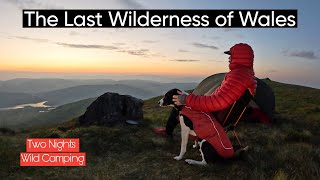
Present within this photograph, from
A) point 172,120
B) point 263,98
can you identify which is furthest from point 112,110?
point 263,98

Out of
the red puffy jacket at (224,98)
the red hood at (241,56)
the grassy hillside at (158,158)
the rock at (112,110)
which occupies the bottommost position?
the grassy hillside at (158,158)

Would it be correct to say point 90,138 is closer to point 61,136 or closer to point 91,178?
point 61,136

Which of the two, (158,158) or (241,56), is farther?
(158,158)

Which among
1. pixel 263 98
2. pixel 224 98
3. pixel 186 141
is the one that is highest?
pixel 224 98

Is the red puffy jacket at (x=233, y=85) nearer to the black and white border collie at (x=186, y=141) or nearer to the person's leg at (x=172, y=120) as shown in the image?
the black and white border collie at (x=186, y=141)

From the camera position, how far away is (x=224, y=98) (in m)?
7.86

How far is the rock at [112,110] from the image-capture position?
15.4 m

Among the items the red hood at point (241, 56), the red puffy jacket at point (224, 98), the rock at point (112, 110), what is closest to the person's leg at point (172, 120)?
the red puffy jacket at point (224, 98)

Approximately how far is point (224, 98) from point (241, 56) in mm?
1209

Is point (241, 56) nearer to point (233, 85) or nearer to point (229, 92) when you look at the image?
point (233, 85)

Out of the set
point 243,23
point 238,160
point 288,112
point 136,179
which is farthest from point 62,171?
point 288,112

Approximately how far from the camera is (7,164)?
30.6ft

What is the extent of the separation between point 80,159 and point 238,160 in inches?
190

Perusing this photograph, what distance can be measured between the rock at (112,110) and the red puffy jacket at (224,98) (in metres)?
7.40
